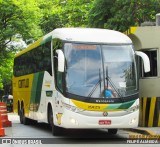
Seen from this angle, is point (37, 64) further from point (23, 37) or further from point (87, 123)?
point (23, 37)

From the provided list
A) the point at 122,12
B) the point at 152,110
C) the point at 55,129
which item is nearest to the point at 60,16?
the point at 122,12

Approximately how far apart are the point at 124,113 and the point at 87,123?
3.86 ft

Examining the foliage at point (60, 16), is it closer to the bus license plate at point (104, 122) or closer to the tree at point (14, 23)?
the tree at point (14, 23)

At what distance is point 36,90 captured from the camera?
1867 centimetres

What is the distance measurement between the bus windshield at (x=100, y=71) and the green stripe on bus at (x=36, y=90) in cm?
348

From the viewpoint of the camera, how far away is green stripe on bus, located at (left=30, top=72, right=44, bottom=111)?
17.8 metres

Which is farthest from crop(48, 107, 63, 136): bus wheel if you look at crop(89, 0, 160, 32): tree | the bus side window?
crop(89, 0, 160, 32): tree

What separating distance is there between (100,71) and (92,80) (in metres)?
0.40

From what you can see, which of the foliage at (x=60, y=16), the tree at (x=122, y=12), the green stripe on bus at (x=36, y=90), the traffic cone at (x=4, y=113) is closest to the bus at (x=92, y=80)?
the green stripe on bus at (x=36, y=90)

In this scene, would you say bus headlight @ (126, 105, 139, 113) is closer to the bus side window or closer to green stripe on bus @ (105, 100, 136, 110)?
green stripe on bus @ (105, 100, 136, 110)

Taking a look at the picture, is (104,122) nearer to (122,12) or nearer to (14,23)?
(122,12)

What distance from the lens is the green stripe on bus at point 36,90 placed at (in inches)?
702

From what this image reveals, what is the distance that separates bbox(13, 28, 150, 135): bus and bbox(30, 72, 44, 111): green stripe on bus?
7.15ft

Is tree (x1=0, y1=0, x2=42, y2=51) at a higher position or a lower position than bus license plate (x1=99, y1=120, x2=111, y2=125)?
higher
